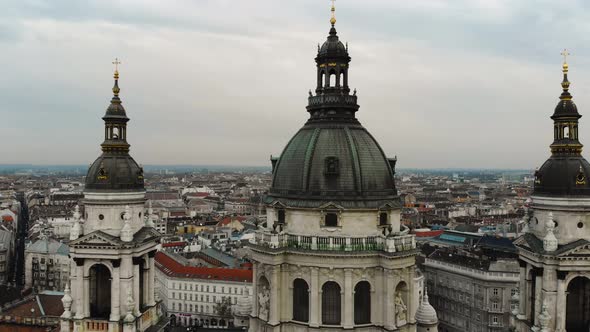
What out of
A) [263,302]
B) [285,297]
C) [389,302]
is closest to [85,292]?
[263,302]

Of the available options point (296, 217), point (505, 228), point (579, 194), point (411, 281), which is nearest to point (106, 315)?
point (296, 217)

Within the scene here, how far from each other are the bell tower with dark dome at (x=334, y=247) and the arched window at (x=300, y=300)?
83mm

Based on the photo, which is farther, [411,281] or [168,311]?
[168,311]

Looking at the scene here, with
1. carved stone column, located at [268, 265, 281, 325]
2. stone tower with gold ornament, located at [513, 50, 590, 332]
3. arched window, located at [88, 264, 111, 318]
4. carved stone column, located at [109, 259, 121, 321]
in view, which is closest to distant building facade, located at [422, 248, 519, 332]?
stone tower with gold ornament, located at [513, 50, 590, 332]

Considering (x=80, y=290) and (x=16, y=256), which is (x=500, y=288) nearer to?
(x=80, y=290)

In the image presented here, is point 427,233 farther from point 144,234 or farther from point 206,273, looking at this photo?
point 144,234

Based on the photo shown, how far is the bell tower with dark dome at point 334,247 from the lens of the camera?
4631cm

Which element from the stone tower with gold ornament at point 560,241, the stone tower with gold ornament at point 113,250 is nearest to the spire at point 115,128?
the stone tower with gold ornament at point 113,250

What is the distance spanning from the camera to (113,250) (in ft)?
155

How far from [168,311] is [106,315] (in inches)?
2999

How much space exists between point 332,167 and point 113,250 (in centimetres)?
1939

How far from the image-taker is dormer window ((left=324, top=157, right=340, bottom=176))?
47.7 m

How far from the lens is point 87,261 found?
47.9 m

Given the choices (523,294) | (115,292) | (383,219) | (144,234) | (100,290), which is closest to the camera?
(115,292)
